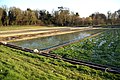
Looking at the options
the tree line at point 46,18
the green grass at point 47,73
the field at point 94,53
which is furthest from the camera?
the tree line at point 46,18

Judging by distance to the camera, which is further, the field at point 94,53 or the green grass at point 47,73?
the field at point 94,53

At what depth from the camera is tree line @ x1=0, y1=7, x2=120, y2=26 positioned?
209ft

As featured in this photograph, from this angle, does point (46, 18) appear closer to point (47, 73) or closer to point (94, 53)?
point (94, 53)

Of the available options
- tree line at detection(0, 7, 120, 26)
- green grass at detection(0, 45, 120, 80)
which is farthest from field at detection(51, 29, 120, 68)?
tree line at detection(0, 7, 120, 26)

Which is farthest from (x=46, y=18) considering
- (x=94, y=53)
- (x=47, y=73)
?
(x=47, y=73)

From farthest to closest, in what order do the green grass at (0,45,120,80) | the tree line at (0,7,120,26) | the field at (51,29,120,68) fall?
1. the tree line at (0,7,120,26)
2. the field at (51,29,120,68)
3. the green grass at (0,45,120,80)

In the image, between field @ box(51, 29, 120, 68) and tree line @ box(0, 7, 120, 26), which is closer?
field @ box(51, 29, 120, 68)

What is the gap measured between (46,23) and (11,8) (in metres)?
20.5

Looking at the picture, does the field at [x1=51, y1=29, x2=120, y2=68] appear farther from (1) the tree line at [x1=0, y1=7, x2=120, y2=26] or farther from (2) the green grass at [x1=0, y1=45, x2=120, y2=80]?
(1) the tree line at [x1=0, y1=7, x2=120, y2=26]

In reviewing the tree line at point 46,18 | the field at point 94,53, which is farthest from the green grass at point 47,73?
the tree line at point 46,18

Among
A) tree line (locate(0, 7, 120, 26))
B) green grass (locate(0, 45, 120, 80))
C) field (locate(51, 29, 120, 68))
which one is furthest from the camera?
tree line (locate(0, 7, 120, 26))

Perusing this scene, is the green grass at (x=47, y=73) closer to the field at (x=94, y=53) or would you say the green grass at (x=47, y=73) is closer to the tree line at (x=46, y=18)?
the field at (x=94, y=53)

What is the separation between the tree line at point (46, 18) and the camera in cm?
6372

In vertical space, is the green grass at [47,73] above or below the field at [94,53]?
above
